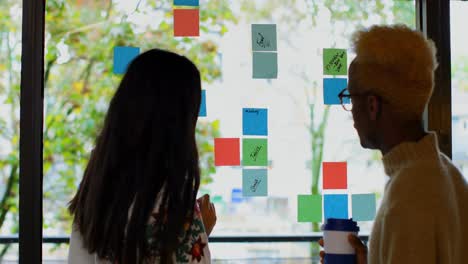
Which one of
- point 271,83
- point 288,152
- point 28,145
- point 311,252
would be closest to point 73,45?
point 28,145

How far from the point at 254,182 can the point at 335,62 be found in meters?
0.54

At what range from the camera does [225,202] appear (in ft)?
7.45

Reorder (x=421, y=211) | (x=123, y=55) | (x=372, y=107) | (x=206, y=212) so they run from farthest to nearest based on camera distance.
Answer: (x=123, y=55)
(x=206, y=212)
(x=372, y=107)
(x=421, y=211)

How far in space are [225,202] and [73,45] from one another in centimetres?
87

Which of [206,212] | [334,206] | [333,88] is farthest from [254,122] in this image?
[206,212]

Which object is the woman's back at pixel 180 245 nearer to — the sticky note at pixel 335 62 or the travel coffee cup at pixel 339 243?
the travel coffee cup at pixel 339 243

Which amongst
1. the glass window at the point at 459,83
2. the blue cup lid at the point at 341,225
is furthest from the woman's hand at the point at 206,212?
the glass window at the point at 459,83

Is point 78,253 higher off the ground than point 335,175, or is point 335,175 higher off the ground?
point 335,175

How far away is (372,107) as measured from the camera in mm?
1460

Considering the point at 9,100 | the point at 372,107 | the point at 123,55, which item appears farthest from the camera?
the point at 9,100

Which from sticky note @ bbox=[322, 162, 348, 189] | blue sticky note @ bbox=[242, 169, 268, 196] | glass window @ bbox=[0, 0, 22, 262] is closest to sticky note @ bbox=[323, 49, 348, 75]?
sticky note @ bbox=[322, 162, 348, 189]

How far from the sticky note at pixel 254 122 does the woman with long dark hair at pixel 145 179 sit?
0.77m

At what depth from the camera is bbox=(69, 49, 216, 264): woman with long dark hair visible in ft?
4.38

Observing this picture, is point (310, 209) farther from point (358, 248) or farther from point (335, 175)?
point (358, 248)
